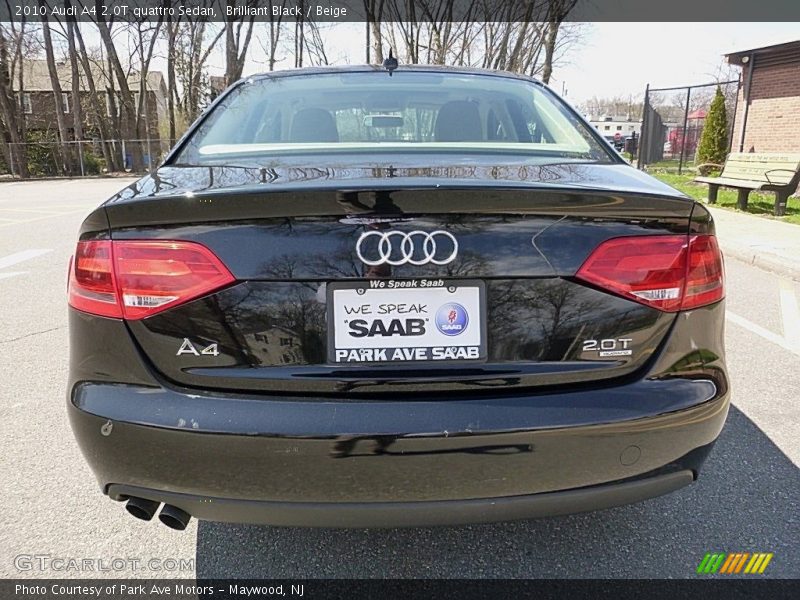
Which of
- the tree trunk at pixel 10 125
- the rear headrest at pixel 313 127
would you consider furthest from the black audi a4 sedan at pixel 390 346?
the tree trunk at pixel 10 125

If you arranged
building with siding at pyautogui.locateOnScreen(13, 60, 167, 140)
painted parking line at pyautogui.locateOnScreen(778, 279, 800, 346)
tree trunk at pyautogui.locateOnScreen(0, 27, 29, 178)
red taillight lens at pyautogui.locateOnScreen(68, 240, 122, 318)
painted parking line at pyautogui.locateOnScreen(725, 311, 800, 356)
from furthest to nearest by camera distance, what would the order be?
building with siding at pyautogui.locateOnScreen(13, 60, 167, 140) < tree trunk at pyautogui.locateOnScreen(0, 27, 29, 178) < painted parking line at pyautogui.locateOnScreen(778, 279, 800, 346) < painted parking line at pyautogui.locateOnScreen(725, 311, 800, 356) < red taillight lens at pyautogui.locateOnScreen(68, 240, 122, 318)

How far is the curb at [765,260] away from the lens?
20.6 feet

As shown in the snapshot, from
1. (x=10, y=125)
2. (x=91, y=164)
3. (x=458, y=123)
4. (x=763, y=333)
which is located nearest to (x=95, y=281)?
(x=458, y=123)

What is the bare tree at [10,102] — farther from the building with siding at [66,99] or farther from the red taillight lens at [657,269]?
the red taillight lens at [657,269]

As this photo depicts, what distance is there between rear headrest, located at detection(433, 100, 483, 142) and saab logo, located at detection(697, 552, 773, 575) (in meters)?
1.70

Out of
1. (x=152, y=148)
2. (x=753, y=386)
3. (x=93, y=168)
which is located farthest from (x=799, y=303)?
(x=152, y=148)

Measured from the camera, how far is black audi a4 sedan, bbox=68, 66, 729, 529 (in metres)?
1.50

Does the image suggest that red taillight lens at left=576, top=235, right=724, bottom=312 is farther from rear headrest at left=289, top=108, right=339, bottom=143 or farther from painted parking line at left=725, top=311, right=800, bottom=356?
painted parking line at left=725, top=311, right=800, bottom=356

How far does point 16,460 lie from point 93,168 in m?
32.4

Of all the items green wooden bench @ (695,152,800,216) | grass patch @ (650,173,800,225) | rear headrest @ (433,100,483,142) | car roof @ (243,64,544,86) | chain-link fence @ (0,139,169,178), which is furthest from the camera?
chain-link fence @ (0,139,169,178)

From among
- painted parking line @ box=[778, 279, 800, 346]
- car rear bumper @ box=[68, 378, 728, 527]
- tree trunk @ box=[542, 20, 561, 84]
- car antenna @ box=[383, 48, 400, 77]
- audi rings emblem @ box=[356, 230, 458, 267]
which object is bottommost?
painted parking line @ box=[778, 279, 800, 346]

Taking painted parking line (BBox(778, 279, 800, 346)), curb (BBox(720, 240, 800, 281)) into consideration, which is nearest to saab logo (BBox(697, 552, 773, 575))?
painted parking line (BBox(778, 279, 800, 346))

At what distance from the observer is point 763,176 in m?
10.1

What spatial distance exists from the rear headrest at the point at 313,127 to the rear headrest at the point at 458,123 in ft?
1.40
